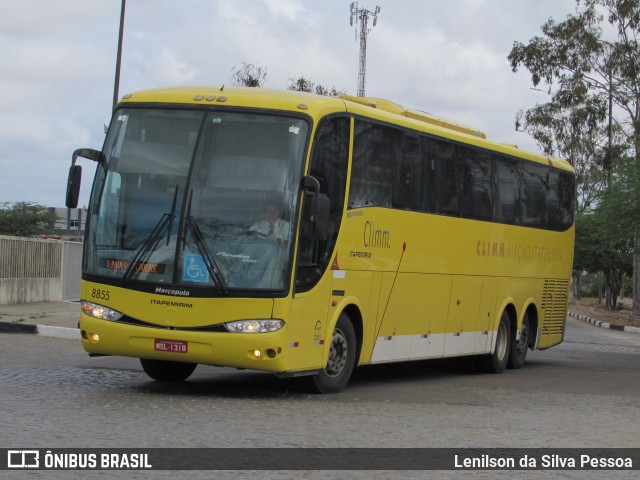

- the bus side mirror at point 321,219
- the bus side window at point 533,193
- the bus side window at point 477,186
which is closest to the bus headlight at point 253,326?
the bus side mirror at point 321,219

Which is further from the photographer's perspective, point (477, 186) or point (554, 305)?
point (554, 305)

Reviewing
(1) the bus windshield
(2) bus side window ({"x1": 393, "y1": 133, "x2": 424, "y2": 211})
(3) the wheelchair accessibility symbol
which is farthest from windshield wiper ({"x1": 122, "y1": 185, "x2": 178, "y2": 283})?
(2) bus side window ({"x1": 393, "y1": 133, "x2": 424, "y2": 211})

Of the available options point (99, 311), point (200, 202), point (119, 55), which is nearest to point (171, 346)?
point (99, 311)

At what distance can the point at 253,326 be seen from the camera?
38.7 feet

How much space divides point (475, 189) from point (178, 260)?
673 centimetres

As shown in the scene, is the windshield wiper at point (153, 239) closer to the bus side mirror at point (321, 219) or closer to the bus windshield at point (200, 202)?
the bus windshield at point (200, 202)

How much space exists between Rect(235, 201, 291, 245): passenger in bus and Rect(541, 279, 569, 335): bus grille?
32.1ft

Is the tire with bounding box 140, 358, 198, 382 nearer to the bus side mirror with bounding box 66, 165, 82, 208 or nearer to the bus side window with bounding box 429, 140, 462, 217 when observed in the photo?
the bus side mirror with bounding box 66, 165, 82, 208

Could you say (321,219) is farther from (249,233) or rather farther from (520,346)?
(520,346)

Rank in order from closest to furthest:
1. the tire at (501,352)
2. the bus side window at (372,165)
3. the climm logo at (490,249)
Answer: the bus side window at (372,165) < the climm logo at (490,249) < the tire at (501,352)

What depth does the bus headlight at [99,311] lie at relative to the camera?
39.9ft

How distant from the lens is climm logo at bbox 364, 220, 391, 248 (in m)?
13.9

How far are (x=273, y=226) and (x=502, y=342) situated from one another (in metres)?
8.27

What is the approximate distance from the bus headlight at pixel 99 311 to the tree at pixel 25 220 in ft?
76.9
